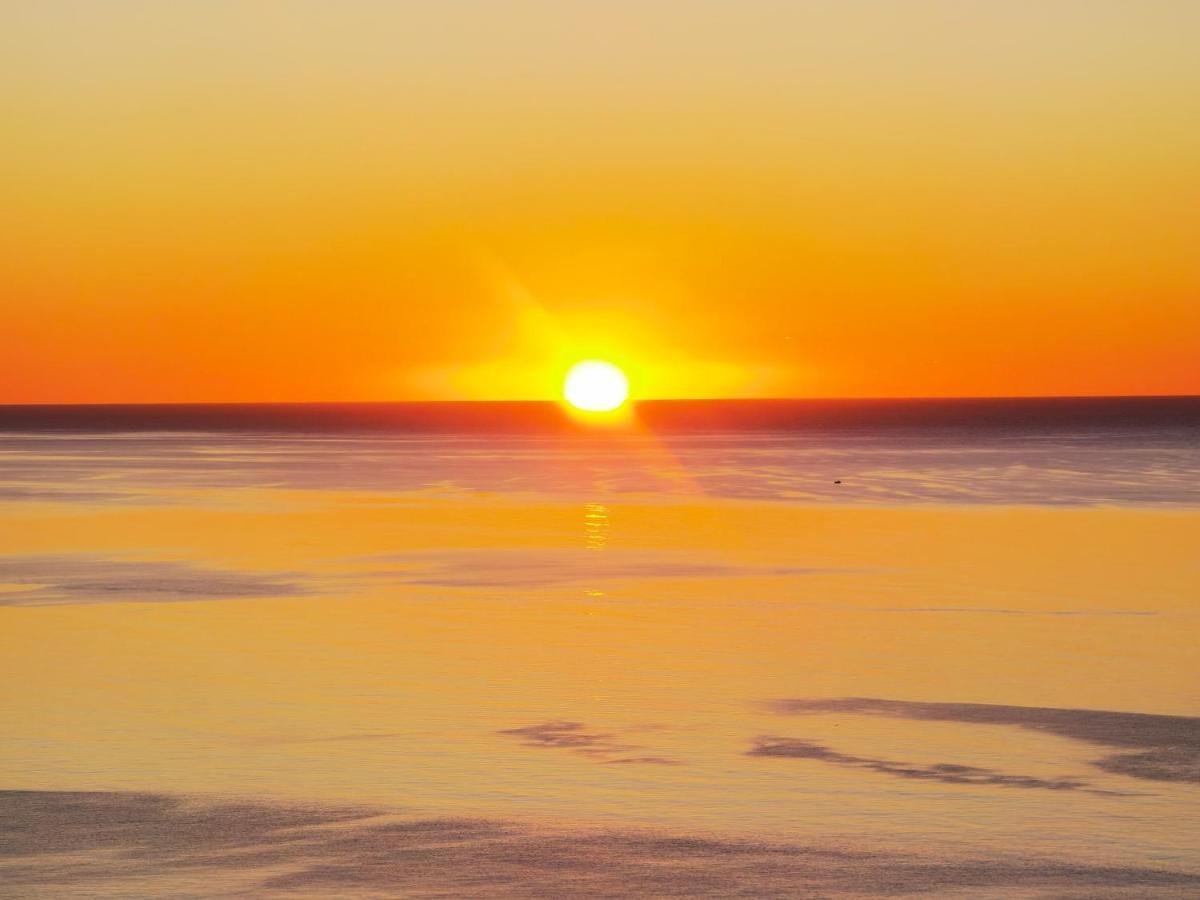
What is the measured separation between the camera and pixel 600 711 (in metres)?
15.9

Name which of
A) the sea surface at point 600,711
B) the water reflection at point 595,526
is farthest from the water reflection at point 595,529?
the sea surface at point 600,711

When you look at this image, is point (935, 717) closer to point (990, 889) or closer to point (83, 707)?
point (990, 889)

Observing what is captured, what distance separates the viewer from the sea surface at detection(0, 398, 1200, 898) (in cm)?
1080

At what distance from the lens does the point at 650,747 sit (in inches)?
560

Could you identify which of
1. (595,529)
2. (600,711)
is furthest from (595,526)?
(600,711)

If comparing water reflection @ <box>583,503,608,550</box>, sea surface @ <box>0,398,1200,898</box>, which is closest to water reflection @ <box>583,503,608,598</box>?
water reflection @ <box>583,503,608,550</box>

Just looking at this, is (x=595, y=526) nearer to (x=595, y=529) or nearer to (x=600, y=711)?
(x=595, y=529)

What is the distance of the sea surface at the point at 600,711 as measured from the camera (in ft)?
35.4

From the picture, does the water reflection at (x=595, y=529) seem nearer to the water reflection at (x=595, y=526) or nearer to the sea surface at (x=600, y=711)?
the water reflection at (x=595, y=526)

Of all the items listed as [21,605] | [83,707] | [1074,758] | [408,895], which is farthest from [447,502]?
[408,895]

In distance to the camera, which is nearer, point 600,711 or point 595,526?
point 600,711

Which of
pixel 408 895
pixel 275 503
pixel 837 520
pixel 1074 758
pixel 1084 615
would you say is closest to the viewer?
pixel 408 895

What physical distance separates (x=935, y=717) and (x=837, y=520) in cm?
2484

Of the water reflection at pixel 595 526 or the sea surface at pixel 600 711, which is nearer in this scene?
the sea surface at pixel 600 711
